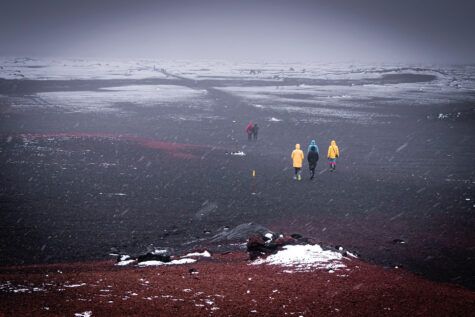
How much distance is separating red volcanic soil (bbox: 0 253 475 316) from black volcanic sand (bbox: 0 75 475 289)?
2.23 m

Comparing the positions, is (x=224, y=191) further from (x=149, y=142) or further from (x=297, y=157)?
(x=149, y=142)

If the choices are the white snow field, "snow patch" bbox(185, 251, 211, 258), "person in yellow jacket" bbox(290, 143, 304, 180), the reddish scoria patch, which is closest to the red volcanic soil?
"snow patch" bbox(185, 251, 211, 258)

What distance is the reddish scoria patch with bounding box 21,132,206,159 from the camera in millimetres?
32938

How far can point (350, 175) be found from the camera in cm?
2722

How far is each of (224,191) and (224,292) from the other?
12395 millimetres

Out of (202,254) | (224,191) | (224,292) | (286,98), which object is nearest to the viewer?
(224,292)

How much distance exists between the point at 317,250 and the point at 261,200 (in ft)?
26.0

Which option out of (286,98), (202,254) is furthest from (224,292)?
(286,98)

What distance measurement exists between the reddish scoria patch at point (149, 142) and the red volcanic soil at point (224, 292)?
19398 millimetres

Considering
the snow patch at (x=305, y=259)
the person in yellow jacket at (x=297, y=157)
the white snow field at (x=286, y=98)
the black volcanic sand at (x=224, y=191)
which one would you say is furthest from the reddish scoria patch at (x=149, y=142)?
the snow patch at (x=305, y=259)

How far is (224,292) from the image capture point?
1099 centimetres

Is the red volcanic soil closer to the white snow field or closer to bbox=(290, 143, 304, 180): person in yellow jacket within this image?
bbox=(290, 143, 304, 180): person in yellow jacket

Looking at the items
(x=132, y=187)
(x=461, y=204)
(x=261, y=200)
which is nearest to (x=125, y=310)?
(x=261, y=200)

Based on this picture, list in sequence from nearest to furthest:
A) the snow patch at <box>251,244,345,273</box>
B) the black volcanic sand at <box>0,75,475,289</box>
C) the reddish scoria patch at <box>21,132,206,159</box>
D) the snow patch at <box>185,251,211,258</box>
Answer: the snow patch at <box>251,244,345,273</box>, the snow patch at <box>185,251,211,258</box>, the black volcanic sand at <box>0,75,475,289</box>, the reddish scoria patch at <box>21,132,206,159</box>
